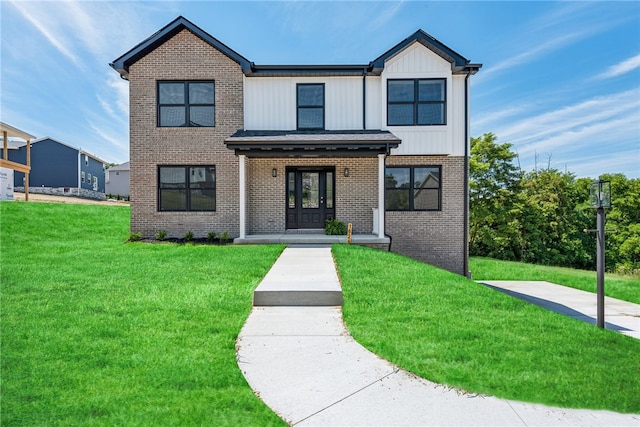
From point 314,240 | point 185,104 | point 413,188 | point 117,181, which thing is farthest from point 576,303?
point 117,181

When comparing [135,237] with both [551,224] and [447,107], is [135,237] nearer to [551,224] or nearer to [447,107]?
[447,107]

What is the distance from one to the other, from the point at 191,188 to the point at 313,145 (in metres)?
5.01

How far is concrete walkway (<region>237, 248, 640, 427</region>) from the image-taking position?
2732 mm

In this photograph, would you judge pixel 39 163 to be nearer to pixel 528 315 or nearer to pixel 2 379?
pixel 2 379

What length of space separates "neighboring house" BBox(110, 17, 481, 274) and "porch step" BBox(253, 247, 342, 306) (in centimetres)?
485

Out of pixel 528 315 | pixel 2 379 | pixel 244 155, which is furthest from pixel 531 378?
pixel 244 155

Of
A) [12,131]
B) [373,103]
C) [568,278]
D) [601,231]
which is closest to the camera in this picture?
[601,231]

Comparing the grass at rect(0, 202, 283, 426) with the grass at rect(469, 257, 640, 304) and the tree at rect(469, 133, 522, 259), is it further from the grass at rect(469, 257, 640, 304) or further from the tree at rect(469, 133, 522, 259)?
the tree at rect(469, 133, 522, 259)

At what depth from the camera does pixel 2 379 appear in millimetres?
3166

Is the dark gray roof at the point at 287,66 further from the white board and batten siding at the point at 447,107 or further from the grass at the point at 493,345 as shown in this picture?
the grass at the point at 493,345

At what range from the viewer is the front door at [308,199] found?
1309 centimetres

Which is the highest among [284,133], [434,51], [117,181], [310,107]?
[434,51]

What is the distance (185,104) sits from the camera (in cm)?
1253

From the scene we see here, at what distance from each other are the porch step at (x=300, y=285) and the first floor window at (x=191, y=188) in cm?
563
